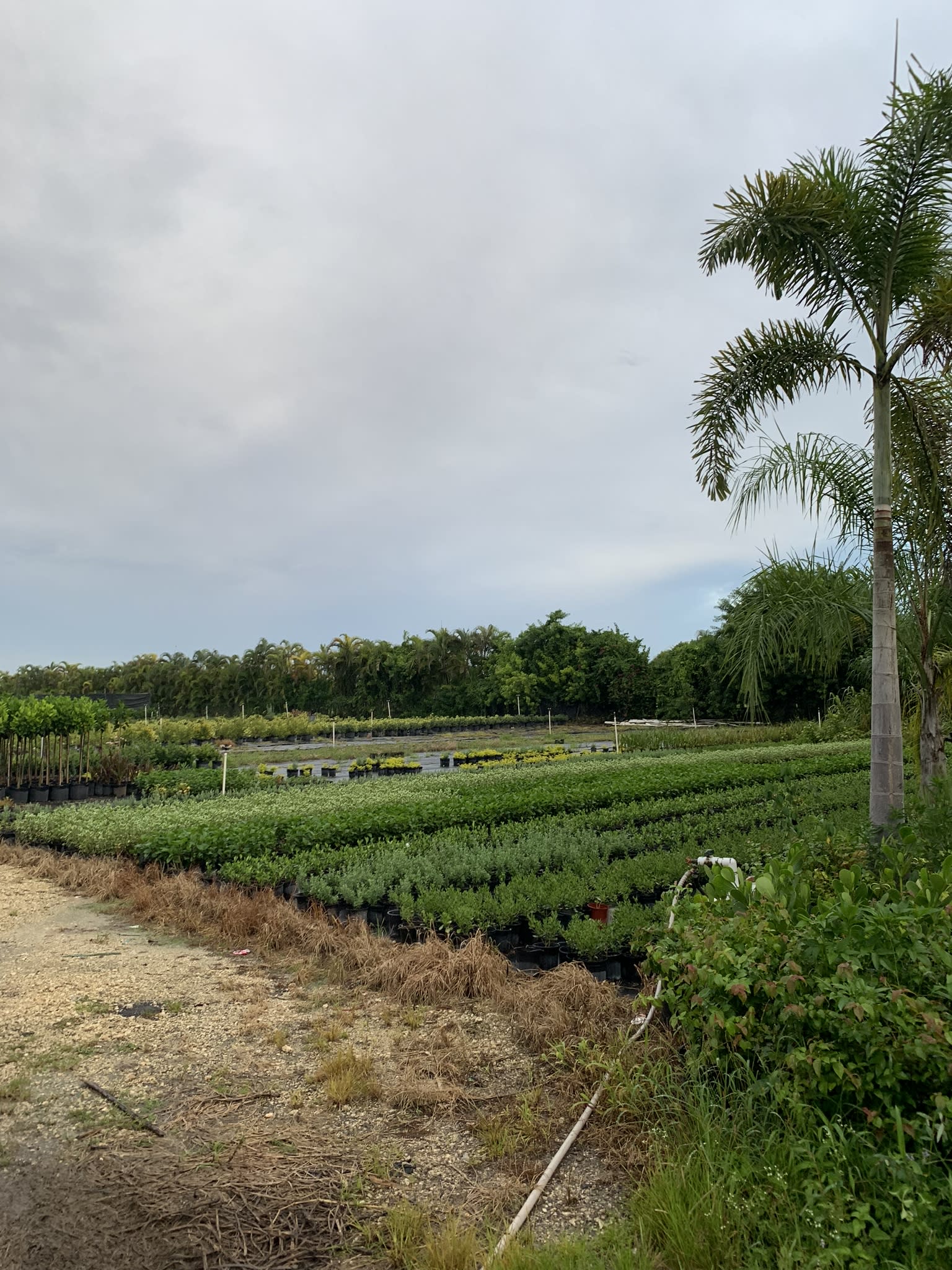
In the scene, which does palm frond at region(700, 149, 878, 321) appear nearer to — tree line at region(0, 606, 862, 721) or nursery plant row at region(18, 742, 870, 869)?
nursery plant row at region(18, 742, 870, 869)

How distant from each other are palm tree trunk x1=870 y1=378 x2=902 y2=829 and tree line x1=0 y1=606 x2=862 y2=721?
1316 inches

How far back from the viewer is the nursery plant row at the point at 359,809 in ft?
29.3

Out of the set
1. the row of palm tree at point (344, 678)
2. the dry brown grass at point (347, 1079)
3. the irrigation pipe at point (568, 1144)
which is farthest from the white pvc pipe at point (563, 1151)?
the row of palm tree at point (344, 678)

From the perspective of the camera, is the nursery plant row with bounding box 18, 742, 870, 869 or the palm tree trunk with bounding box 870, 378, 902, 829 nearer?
the palm tree trunk with bounding box 870, 378, 902, 829

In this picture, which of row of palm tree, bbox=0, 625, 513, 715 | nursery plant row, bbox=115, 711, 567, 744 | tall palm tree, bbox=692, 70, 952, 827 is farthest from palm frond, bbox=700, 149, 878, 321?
row of palm tree, bbox=0, 625, 513, 715

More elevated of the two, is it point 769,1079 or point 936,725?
point 936,725

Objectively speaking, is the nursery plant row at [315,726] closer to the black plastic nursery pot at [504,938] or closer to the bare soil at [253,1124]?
the black plastic nursery pot at [504,938]

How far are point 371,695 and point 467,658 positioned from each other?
6.94 metres

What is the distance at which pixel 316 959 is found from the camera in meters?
6.02

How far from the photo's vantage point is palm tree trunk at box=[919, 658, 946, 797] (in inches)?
303

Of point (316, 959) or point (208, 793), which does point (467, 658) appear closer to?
point (208, 793)

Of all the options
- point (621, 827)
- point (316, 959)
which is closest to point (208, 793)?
point (621, 827)

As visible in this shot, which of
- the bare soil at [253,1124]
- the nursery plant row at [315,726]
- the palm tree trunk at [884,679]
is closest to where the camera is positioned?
the bare soil at [253,1124]

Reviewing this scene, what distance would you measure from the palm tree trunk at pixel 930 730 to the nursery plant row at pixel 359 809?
519 cm
